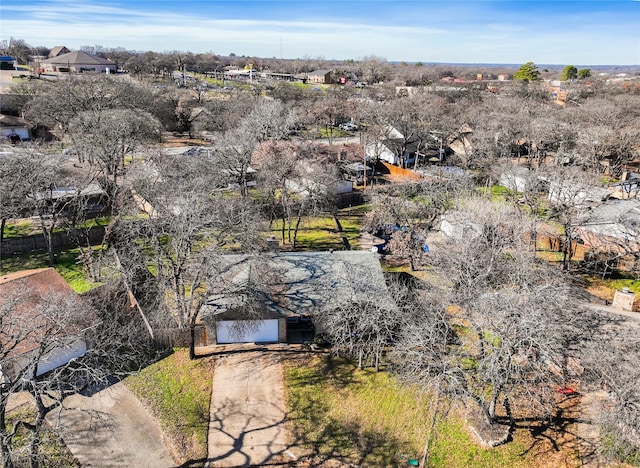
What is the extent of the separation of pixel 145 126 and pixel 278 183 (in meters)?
21.4

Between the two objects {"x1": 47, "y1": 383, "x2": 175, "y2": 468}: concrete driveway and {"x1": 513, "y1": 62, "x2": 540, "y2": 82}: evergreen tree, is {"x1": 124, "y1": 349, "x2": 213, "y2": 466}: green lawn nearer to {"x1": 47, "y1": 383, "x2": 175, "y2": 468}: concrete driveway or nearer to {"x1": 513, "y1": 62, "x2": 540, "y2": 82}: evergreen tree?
{"x1": 47, "y1": 383, "x2": 175, "y2": 468}: concrete driveway

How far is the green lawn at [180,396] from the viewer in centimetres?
1664

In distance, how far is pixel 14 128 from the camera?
183 ft

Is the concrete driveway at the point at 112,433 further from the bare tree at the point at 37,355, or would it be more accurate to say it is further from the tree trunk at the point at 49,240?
the tree trunk at the point at 49,240

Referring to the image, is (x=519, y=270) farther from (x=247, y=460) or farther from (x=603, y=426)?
(x=247, y=460)

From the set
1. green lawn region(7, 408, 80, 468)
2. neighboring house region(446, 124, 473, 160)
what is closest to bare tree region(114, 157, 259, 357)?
green lawn region(7, 408, 80, 468)

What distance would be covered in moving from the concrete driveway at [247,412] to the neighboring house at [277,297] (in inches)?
49.1

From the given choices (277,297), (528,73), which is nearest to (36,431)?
(277,297)

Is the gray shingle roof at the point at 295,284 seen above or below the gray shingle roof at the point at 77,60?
below

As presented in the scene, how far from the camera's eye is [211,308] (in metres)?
21.5

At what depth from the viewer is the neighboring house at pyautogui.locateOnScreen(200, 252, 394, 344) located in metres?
21.3

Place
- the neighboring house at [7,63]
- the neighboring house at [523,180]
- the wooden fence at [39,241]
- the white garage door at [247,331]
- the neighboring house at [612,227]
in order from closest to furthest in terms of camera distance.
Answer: the white garage door at [247,331], the wooden fence at [39,241], the neighboring house at [612,227], the neighboring house at [523,180], the neighboring house at [7,63]

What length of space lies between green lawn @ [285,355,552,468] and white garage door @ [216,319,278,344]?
7.63ft

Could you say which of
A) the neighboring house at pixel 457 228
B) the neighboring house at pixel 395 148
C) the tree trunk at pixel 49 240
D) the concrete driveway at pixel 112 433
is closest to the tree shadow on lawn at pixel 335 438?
the concrete driveway at pixel 112 433
